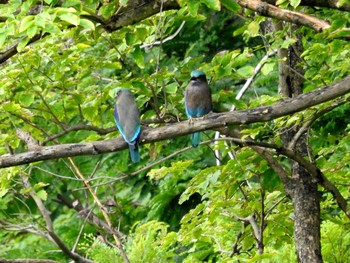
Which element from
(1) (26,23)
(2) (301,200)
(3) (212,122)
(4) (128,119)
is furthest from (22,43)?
(2) (301,200)

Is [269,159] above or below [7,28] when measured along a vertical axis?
below

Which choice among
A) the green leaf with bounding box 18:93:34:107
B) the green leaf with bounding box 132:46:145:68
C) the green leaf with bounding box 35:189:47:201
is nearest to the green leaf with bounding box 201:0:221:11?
the green leaf with bounding box 132:46:145:68

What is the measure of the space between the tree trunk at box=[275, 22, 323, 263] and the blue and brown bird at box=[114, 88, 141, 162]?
99 centimetres

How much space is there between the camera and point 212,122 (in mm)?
4898

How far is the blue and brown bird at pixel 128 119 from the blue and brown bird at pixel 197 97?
379 mm

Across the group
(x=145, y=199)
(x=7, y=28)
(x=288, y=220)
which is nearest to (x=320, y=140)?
(x=288, y=220)

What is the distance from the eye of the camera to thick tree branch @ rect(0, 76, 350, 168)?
15.6 ft

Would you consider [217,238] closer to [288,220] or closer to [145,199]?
[288,220]

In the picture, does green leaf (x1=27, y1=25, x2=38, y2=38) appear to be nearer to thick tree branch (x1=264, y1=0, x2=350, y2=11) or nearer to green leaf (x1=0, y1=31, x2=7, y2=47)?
green leaf (x1=0, y1=31, x2=7, y2=47)

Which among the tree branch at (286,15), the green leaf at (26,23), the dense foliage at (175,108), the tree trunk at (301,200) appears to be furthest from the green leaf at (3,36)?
the tree trunk at (301,200)

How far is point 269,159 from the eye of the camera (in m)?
6.17

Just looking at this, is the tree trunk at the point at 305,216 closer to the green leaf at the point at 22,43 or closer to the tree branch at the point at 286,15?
the tree branch at the point at 286,15

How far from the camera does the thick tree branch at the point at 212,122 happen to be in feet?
15.6

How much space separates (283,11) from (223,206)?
1.65 m
